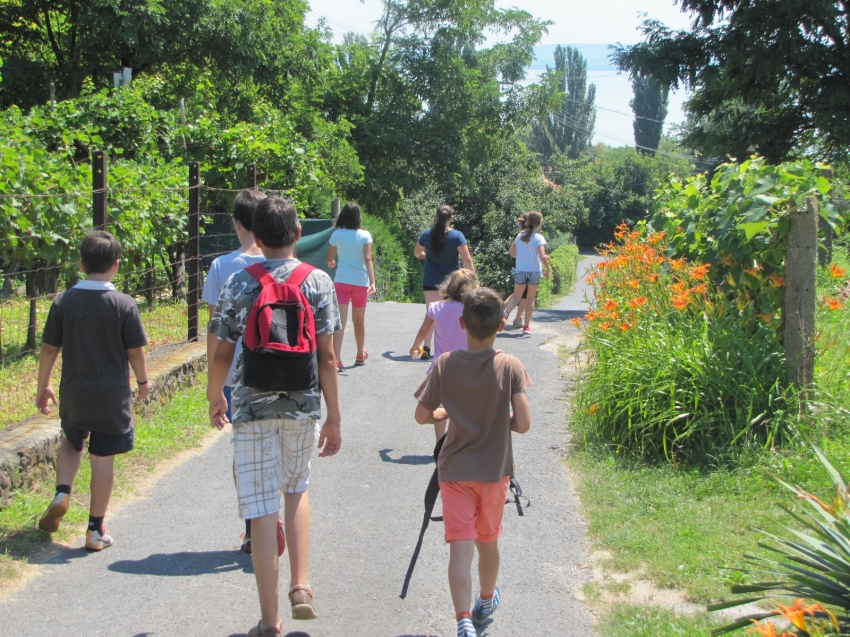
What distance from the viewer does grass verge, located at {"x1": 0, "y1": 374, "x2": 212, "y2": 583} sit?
4.35 m

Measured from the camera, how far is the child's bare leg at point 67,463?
446cm

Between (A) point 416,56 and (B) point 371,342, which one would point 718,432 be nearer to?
(B) point 371,342

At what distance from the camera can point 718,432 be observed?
5.92m

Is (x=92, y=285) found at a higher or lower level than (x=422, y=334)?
higher

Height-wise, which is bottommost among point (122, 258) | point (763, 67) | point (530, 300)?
point (530, 300)

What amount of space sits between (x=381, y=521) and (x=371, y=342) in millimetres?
5864

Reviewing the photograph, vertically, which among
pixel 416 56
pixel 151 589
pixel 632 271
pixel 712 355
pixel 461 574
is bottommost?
pixel 151 589

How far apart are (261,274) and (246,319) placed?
20 centimetres

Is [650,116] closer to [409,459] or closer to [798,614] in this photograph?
[409,459]

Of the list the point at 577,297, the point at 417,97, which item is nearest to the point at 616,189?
the point at 577,297

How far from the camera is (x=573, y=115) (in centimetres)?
8569

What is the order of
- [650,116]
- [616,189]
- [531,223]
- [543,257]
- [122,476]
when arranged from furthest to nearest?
[650,116] < [616,189] < [543,257] < [531,223] < [122,476]

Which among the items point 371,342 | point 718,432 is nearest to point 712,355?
point 718,432

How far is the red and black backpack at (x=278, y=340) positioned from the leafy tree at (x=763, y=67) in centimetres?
1843
